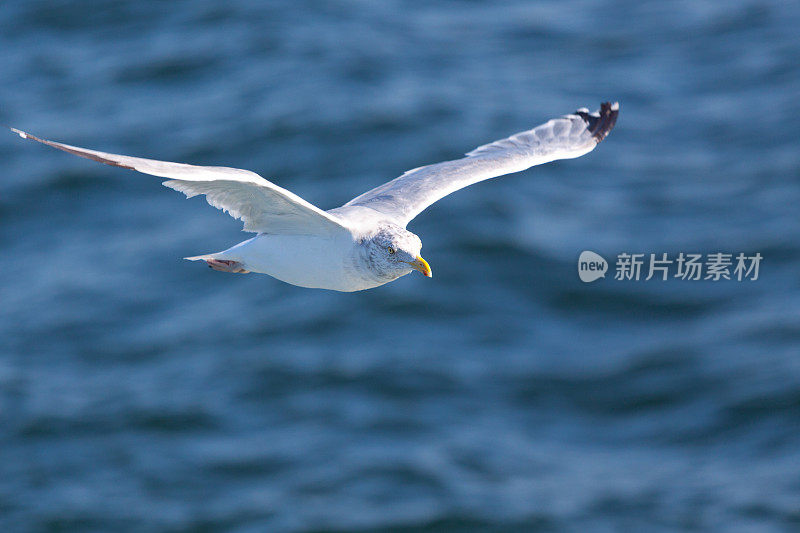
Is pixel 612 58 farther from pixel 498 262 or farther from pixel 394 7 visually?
pixel 498 262

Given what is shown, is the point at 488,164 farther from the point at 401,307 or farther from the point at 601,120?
the point at 401,307

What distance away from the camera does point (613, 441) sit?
69.3ft

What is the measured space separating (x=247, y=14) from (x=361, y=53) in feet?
13.2

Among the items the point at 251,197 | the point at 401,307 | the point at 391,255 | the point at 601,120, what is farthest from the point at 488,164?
the point at 401,307

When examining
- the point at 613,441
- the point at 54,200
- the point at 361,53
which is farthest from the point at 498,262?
the point at 54,200

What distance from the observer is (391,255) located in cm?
915

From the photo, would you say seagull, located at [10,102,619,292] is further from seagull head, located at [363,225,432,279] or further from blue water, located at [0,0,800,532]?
blue water, located at [0,0,800,532]

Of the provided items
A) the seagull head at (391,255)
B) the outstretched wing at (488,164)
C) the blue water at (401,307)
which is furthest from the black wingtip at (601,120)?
the blue water at (401,307)

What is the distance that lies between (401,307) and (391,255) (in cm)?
1346

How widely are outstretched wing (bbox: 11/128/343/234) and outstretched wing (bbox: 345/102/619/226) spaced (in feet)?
3.43

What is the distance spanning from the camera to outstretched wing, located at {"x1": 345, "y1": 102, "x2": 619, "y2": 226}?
10695 mm

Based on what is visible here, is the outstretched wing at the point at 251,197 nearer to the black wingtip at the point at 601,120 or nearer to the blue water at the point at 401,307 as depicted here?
the black wingtip at the point at 601,120

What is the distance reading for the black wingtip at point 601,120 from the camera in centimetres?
1287

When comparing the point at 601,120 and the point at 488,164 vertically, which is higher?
the point at 601,120
